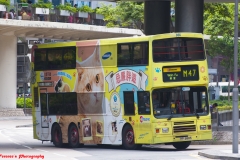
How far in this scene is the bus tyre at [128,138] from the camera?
2708cm

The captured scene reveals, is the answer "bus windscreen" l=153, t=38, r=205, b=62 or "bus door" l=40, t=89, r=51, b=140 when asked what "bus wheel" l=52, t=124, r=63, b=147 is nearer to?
"bus door" l=40, t=89, r=51, b=140

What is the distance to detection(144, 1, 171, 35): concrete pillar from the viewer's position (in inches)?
1336

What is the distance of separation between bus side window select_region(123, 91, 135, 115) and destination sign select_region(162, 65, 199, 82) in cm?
154

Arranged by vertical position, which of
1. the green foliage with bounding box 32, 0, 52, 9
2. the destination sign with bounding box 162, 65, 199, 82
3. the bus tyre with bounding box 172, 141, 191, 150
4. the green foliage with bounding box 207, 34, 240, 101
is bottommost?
the bus tyre with bounding box 172, 141, 191, 150

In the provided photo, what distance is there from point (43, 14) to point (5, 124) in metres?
9.22

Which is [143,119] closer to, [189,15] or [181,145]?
[181,145]

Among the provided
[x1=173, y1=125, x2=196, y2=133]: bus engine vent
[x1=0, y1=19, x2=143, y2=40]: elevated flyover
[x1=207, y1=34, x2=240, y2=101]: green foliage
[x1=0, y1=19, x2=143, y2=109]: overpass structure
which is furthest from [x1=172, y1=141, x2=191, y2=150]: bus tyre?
[x1=207, y1=34, x2=240, y2=101]: green foliage

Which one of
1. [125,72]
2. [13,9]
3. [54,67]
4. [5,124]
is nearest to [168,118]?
[125,72]

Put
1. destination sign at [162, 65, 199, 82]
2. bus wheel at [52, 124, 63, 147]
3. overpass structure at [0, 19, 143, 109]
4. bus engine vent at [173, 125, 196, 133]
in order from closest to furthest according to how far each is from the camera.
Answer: destination sign at [162, 65, 199, 82] → bus engine vent at [173, 125, 196, 133] → bus wheel at [52, 124, 63, 147] → overpass structure at [0, 19, 143, 109]

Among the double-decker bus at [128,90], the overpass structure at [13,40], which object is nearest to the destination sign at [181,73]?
the double-decker bus at [128,90]

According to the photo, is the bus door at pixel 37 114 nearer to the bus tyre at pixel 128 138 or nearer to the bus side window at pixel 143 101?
the bus tyre at pixel 128 138

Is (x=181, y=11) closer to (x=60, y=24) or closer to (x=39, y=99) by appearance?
(x=39, y=99)

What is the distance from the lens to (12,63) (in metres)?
Result: 59.7

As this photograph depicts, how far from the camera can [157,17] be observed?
33.9 metres
